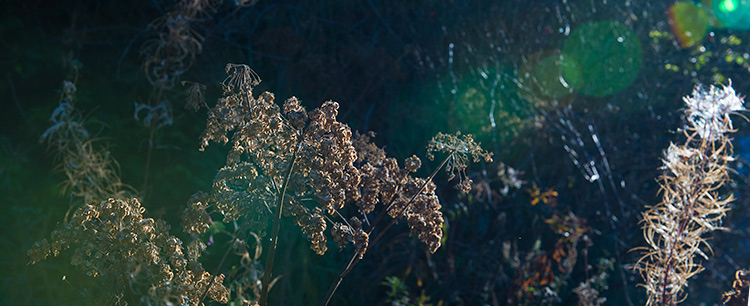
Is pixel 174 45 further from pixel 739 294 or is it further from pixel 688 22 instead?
pixel 688 22

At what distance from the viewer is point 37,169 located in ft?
10.0

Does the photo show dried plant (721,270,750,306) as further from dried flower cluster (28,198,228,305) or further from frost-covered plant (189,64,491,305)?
dried flower cluster (28,198,228,305)

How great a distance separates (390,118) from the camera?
11.0 feet

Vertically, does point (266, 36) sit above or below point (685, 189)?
above

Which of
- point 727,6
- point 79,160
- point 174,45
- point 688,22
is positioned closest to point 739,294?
point 174,45

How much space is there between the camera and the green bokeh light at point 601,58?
162 inches

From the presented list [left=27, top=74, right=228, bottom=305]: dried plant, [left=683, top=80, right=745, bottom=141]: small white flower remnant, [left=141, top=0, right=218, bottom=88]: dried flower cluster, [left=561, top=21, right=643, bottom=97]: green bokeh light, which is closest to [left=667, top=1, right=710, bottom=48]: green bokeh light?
[left=561, top=21, right=643, bottom=97]: green bokeh light

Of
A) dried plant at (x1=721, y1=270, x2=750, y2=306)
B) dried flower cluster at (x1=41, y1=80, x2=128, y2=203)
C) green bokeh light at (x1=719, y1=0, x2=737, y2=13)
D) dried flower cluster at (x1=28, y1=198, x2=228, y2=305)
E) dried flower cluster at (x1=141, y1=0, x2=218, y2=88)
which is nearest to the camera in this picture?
dried flower cluster at (x1=28, y1=198, x2=228, y2=305)

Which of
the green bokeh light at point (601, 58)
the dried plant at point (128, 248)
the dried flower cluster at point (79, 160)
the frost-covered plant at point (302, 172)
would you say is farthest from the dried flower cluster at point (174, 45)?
the green bokeh light at point (601, 58)

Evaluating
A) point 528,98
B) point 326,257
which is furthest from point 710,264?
point 326,257

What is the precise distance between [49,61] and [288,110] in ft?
7.51

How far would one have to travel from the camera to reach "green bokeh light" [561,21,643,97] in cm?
411

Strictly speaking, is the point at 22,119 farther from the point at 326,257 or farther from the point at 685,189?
the point at 685,189

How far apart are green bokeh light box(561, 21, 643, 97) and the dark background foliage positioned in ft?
0.20
